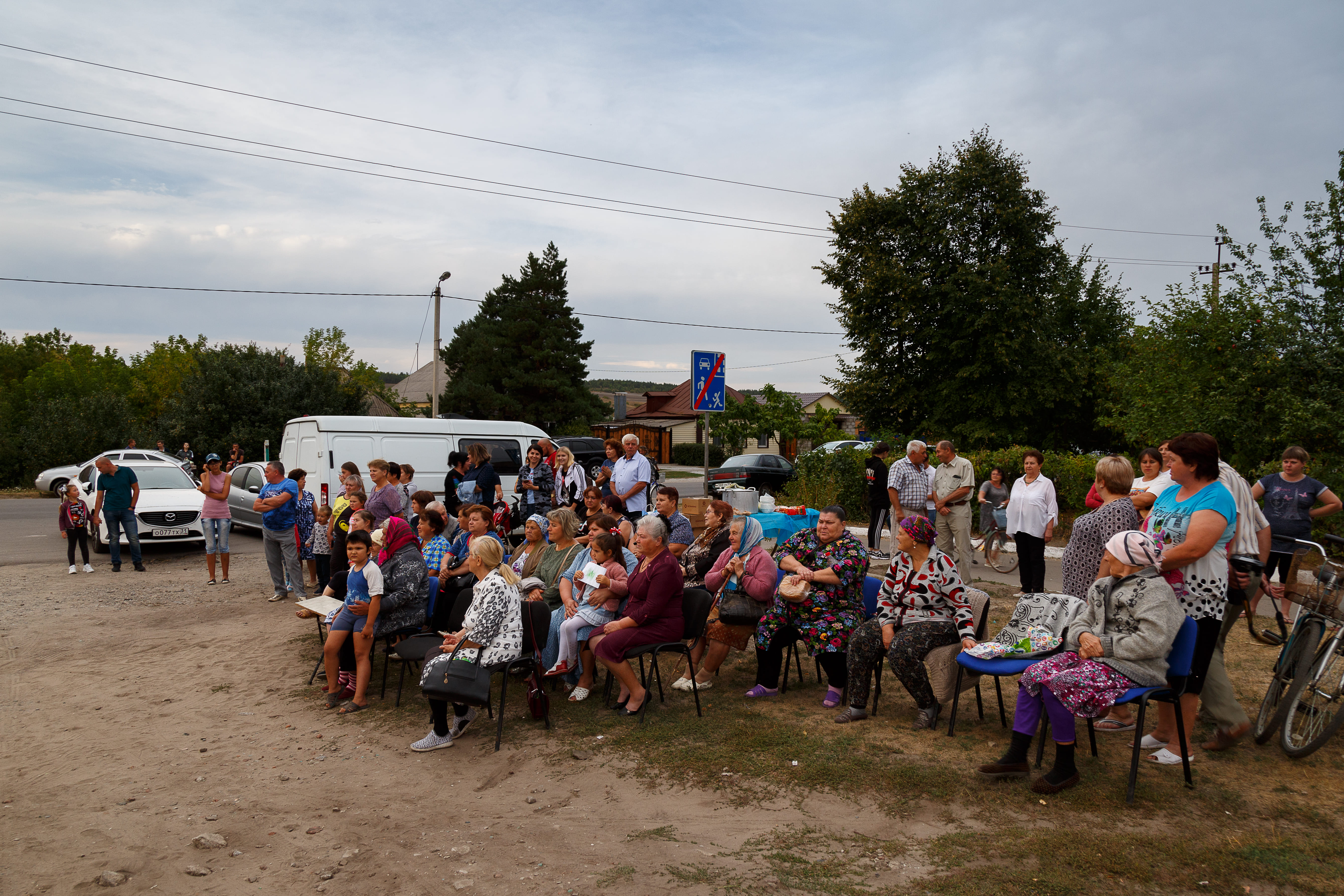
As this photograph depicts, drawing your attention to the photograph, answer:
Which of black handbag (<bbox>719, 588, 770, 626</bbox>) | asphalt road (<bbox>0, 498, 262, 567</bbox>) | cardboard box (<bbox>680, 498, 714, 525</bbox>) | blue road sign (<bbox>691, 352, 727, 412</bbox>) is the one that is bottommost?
asphalt road (<bbox>0, 498, 262, 567</bbox>)

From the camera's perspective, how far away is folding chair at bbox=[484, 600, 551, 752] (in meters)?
5.56

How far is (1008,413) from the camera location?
68.3 feet

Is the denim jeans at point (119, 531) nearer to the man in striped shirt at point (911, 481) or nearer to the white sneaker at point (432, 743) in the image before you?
the white sneaker at point (432, 743)

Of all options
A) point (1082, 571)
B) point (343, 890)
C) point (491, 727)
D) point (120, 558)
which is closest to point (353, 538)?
point (491, 727)

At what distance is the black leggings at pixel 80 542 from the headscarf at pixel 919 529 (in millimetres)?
12226

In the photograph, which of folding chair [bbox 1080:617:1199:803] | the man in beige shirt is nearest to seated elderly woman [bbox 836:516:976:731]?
folding chair [bbox 1080:617:1199:803]

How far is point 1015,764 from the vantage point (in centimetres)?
434

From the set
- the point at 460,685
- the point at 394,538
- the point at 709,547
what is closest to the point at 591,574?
the point at 709,547

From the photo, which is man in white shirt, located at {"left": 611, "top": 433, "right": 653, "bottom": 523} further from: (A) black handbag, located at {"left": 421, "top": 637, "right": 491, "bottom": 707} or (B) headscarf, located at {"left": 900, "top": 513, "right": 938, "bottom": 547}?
(B) headscarf, located at {"left": 900, "top": 513, "right": 938, "bottom": 547}

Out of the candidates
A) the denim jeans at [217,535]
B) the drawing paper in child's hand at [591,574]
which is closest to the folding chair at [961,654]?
the drawing paper in child's hand at [591,574]

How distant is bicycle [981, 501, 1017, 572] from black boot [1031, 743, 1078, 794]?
7.30 metres

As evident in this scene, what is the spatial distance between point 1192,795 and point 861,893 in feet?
6.78

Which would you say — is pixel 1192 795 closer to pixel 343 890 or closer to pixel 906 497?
pixel 343 890

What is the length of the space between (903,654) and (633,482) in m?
5.00
